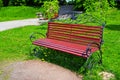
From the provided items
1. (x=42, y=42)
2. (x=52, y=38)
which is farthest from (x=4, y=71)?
(x=52, y=38)

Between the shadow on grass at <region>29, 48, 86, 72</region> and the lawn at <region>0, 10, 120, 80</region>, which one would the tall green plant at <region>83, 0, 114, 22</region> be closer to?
the lawn at <region>0, 10, 120, 80</region>

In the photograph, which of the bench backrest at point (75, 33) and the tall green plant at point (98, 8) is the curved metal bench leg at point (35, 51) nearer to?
the bench backrest at point (75, 33)

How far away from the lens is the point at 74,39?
7.32 metres

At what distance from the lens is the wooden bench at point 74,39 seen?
21.4 ft

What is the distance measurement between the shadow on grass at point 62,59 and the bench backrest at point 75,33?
44 centimetres

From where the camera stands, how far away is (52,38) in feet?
25.9

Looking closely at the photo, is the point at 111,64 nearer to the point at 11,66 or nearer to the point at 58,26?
the point at 58,26

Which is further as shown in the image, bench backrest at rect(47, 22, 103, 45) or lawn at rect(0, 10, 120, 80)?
bench backrest at rect(47, 22, 103, 45)

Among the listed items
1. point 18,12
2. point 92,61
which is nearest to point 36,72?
point 92,61

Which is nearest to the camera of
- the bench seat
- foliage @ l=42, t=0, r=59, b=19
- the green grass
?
the bench seat

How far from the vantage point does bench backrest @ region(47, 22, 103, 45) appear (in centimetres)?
685

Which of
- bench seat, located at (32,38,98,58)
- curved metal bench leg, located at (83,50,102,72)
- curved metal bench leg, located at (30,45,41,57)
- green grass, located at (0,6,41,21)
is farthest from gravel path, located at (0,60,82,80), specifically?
green grass, located at (0,6,41,21)

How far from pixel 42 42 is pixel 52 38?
553 mm

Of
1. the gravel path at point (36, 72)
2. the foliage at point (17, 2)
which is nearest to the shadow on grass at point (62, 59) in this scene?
the gravel path at point (36, 72)
